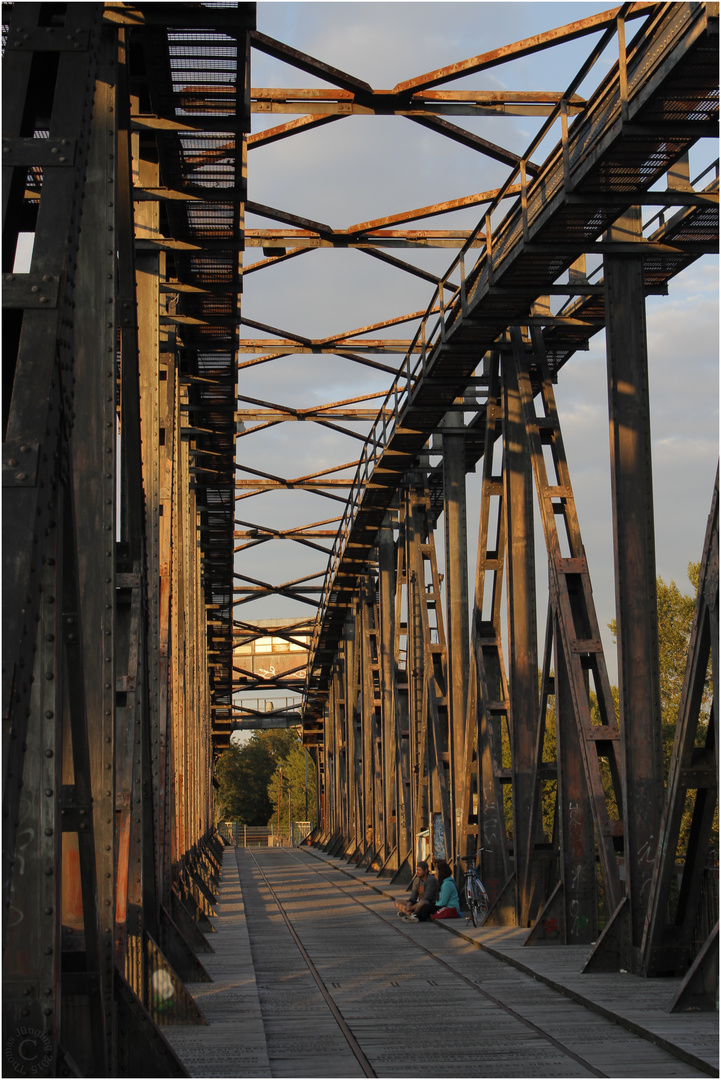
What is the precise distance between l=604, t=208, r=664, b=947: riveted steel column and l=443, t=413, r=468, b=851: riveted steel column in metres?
9.43

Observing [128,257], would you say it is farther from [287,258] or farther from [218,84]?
[287,258]

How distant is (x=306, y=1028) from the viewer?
10.8 metres

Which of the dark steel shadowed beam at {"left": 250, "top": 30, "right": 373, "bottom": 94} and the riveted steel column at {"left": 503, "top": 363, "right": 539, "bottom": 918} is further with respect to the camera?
the riveted steel column at {"left": 503, "top": 363, "right": 539, "bottom": 918}

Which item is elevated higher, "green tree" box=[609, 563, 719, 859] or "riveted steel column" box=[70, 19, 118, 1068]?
"green tree" box=[609, 563, 719, 859]

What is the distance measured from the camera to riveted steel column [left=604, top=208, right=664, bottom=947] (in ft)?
43.7

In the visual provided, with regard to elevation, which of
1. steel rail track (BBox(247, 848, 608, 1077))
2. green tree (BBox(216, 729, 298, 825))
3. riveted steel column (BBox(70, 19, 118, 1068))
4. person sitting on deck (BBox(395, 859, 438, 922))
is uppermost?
green tree (BBox(216, 729, 298, 825))

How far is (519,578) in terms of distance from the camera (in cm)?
1820

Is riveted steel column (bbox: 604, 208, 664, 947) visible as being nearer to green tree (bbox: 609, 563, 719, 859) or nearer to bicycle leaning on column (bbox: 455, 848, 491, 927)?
bicycle leaning on column (bbox: 455, 848, 491, 927)

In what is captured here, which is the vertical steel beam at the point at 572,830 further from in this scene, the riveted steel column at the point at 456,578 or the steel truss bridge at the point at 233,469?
the riveted steel column at the point at 456,578

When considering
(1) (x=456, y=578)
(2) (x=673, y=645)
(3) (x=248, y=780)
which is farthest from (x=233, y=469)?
(3) (x=248, y=780)

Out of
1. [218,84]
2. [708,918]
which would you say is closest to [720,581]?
[708,918]

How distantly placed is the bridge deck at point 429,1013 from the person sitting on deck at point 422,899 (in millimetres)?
1080

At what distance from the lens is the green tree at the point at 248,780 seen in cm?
12962

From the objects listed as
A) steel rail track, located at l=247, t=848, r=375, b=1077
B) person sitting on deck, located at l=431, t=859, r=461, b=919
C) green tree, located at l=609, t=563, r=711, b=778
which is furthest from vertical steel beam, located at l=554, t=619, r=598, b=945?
green tree, located at l=609, t=563, r=711, b=778
